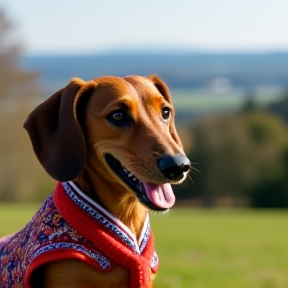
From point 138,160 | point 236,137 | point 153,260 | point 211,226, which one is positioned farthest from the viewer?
point 236,137

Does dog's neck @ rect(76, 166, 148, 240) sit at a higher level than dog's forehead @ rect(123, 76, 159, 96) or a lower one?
lower

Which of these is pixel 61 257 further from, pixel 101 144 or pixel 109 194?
pixel 101 144

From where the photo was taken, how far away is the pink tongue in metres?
5.49

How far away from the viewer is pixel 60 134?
569 cm

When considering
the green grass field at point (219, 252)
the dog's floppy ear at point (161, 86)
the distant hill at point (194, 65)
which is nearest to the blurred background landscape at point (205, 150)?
the green grass field at point (219, 252)

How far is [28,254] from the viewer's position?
18.5ft

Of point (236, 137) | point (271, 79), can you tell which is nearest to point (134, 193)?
point (236, 137)

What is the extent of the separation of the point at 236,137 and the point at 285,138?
4.85 metres

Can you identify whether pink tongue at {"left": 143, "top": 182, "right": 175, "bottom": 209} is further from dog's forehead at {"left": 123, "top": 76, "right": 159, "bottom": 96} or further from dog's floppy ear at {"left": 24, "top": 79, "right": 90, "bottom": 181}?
dog's forehead at {"left": 123, "top": 76, "right": 159, "bottom": 96}

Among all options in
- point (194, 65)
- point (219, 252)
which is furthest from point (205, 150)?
point (194, 65)

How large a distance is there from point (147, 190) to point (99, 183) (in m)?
0.36

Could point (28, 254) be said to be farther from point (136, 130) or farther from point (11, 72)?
point (11, 72)

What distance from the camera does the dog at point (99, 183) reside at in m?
5.48

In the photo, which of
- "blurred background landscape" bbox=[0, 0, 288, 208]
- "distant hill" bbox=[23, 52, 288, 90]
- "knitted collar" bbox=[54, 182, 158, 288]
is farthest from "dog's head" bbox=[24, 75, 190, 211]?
"distant hill" bbox=[23, 52, 288, 90]
